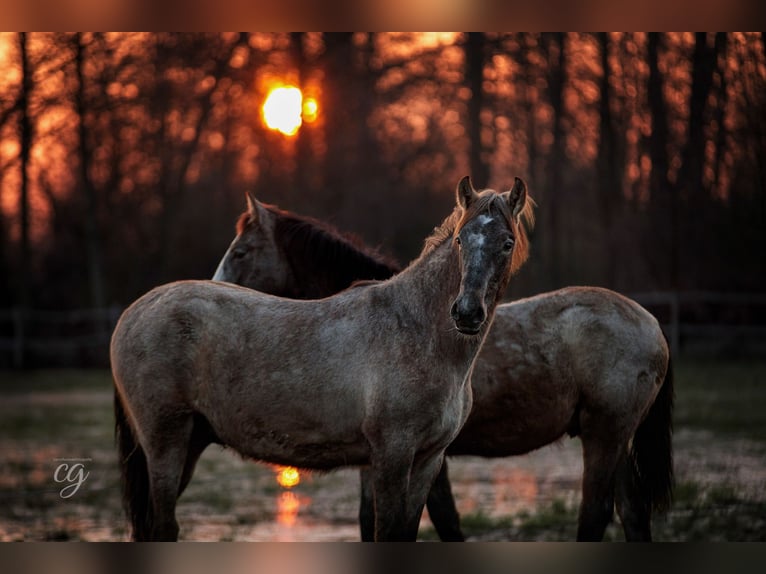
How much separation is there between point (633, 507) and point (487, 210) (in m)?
1.80

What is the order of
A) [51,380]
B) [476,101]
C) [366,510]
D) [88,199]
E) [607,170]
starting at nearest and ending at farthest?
[366,510], [476,101], [607,170], [88,199], [51,380]

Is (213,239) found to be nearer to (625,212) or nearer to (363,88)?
(363,88)

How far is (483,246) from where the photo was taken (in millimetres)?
3350

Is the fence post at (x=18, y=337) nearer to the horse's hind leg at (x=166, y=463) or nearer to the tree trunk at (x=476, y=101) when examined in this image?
the tree trunk at (x=476, y=101)

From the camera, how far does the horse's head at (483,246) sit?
329 cm

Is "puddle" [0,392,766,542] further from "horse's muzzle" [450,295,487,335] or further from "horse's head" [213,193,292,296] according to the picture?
"horse's muzzle" [450,295,487,335]

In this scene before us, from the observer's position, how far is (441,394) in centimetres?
349

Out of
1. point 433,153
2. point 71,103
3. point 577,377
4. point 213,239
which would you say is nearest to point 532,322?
point 577,377

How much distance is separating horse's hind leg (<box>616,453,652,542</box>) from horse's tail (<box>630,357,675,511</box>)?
0.02 m

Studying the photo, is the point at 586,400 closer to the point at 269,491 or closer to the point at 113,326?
the point at 269,491

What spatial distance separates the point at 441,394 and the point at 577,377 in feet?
3.14

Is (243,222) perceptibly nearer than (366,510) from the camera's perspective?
No

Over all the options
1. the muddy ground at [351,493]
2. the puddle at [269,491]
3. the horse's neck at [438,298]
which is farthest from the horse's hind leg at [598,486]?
the horse's neck at [438,298]

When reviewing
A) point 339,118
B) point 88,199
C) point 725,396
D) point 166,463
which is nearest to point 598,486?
point 166,463
